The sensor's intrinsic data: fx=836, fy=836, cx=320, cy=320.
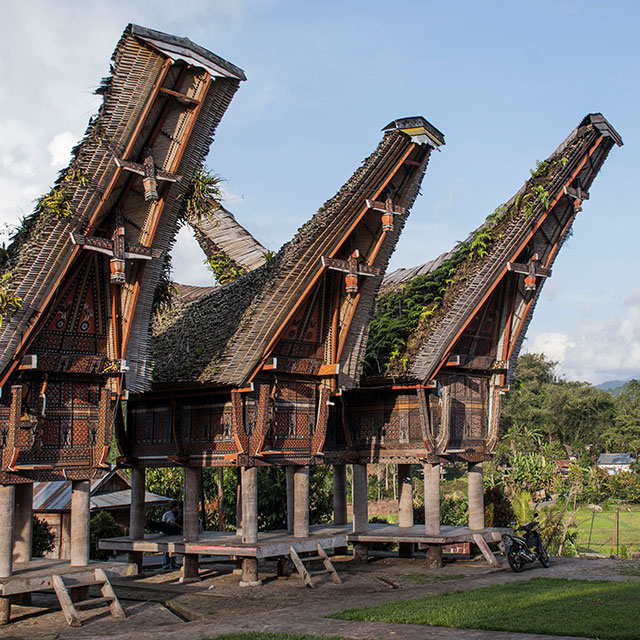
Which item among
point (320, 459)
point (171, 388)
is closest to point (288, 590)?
point (320, 459)

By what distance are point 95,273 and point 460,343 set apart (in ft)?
31.0

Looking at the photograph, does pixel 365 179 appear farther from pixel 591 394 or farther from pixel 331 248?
pixel 591 394

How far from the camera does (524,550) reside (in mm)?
17656

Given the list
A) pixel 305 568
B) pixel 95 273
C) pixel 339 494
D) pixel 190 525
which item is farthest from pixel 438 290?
pixel 95 273

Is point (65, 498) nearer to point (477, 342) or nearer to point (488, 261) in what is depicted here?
point (477, 342)

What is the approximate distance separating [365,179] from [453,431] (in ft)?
22.2

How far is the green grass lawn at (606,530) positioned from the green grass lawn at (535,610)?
15.7 meters

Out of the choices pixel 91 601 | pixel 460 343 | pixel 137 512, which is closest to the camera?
pixel 91 601

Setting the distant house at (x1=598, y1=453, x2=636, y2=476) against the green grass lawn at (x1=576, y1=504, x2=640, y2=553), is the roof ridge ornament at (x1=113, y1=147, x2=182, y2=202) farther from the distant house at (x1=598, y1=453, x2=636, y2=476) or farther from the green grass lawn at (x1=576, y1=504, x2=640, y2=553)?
the distant house at (x1=598, y1=453, x2=636, y2=476)

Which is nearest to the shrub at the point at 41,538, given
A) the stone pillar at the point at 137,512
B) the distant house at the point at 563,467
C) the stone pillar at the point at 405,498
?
the stone pillar at the point at 137,512

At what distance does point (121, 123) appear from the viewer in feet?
45.4

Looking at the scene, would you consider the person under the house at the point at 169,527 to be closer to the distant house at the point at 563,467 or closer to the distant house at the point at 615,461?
the distant house at the point at 563,467

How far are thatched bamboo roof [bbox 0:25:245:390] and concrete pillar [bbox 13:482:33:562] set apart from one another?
2.62 m

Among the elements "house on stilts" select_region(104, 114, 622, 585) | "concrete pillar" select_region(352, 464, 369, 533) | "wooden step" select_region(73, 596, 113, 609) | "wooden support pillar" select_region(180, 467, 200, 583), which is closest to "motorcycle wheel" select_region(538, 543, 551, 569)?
"house on stilts" select_region(104, 114, 622, 585)
